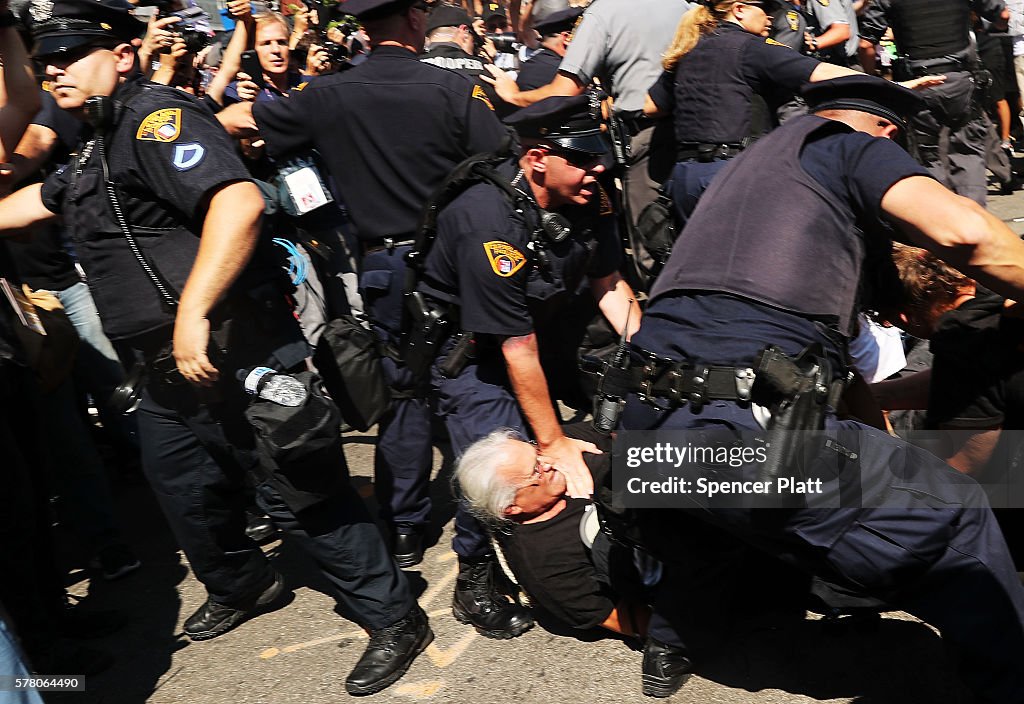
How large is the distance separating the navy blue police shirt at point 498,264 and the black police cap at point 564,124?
23cm

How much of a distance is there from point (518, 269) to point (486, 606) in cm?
117

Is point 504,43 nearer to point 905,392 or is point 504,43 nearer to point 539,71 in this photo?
point 539,71

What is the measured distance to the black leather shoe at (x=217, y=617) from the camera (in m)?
3.62

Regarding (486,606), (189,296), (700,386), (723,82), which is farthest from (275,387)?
(723,82)

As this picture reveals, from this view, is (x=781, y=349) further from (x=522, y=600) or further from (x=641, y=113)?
(x=641, y=113)

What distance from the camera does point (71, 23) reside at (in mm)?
2982

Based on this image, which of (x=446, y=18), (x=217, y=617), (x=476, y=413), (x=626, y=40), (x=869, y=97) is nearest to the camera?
(x=869, y=97)

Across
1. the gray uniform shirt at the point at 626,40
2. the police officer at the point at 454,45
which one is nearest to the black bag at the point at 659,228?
the gray uniform shirt at the point at 626,40

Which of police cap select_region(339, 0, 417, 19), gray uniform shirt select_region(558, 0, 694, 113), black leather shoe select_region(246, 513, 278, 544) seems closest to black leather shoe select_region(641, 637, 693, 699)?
black leather shoe select_region(246, 513, 278, 544)

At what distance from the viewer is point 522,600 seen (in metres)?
3.54

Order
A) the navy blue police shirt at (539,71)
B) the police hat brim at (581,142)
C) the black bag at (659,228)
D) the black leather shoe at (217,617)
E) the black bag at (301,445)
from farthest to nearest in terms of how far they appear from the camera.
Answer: the navy blue police shirt at (539,71)
the black bag at (659,228)
the black leather shoe at (217,617)
the police hat brim at (581,142)
the black bag at (301,445)

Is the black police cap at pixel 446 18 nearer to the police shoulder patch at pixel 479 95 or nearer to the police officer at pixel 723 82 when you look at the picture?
the police officer at pixel 723 82

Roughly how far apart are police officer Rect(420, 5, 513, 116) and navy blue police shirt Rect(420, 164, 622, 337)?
99.6 inches

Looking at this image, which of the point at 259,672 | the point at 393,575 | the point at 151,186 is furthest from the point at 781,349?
the point at 259,672
